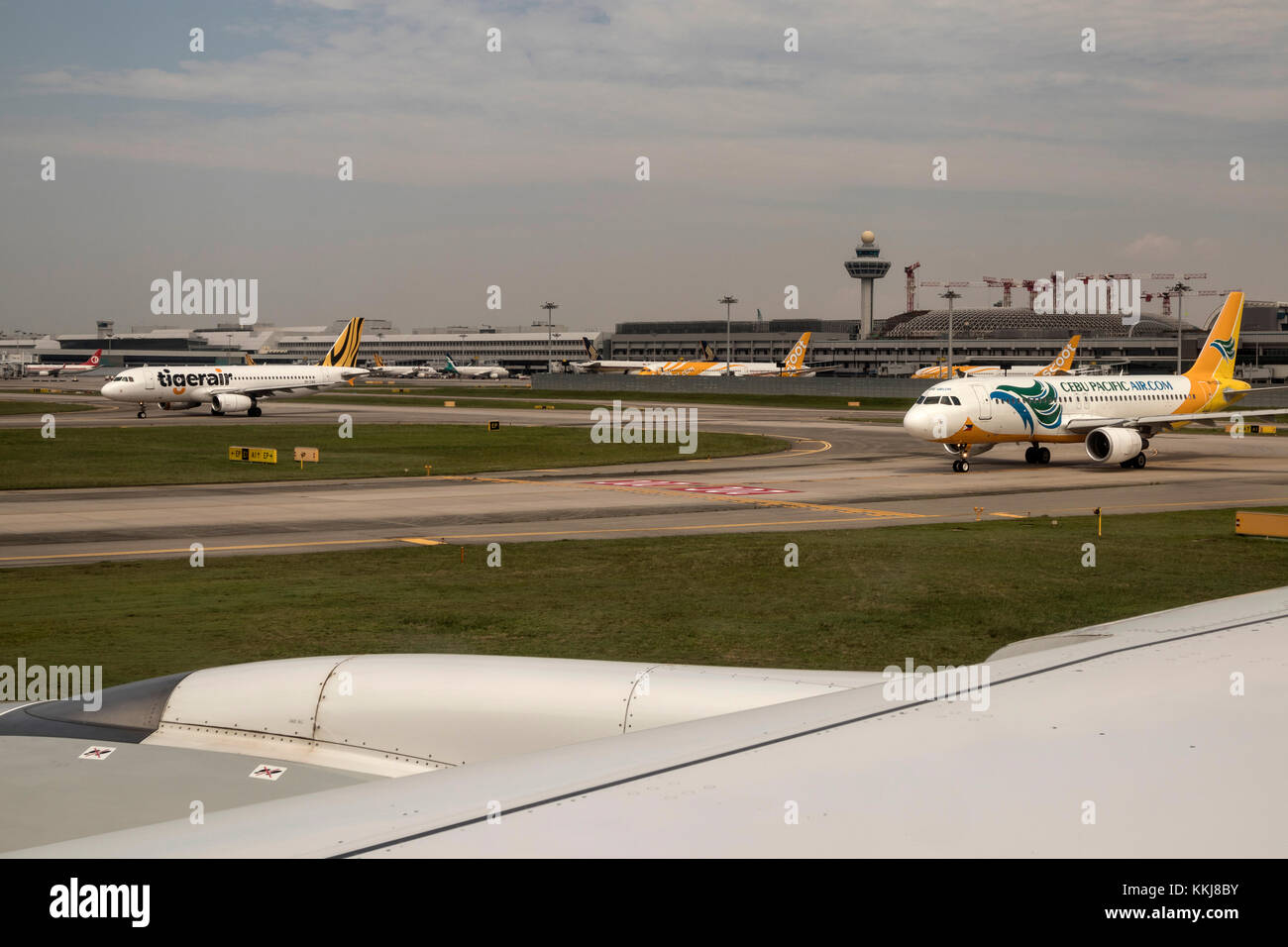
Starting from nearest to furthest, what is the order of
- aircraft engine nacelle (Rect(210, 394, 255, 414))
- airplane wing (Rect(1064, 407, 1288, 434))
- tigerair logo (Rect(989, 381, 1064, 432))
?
tigerair logo (Rect(989, 381, 1064, 432))
airplane wing (Rect(1064, 407, 1288, 434))
aircraft engine nacelle (Rect(210, 394, 255, 414))

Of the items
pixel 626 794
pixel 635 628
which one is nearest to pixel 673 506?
pixel 635 628

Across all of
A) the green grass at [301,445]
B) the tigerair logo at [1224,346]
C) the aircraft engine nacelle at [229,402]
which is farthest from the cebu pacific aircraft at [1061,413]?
the aircraft engine nacelle at [229,402]

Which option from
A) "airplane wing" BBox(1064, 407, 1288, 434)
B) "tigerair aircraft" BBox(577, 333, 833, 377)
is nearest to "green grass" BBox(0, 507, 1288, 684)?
"airplane wing" BBox(1064, 407, 1288, 434)

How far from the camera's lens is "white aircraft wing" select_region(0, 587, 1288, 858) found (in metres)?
3.35

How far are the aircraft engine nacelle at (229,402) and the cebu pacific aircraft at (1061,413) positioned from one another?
56505 mm

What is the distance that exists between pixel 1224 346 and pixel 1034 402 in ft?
49.2

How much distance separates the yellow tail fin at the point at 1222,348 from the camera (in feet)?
188

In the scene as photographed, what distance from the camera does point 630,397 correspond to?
132500mm

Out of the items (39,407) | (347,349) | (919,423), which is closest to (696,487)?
(919,423)

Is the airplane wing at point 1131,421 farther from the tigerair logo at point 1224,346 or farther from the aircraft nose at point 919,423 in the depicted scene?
the aircraft nose at point 919,423

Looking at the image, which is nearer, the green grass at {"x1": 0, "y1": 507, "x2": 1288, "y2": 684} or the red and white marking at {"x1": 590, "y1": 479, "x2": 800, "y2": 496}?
the green grass at {"x1": 0, "y1": 507, "x2": 1288, "y2": 684}

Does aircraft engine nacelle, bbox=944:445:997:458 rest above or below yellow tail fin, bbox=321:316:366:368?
below

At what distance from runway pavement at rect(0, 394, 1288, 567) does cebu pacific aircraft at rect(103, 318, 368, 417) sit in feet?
152

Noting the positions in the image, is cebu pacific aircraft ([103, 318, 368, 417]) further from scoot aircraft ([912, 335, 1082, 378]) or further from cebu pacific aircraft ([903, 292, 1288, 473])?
scoot aircraft ([912, 335, 1082, 378])
